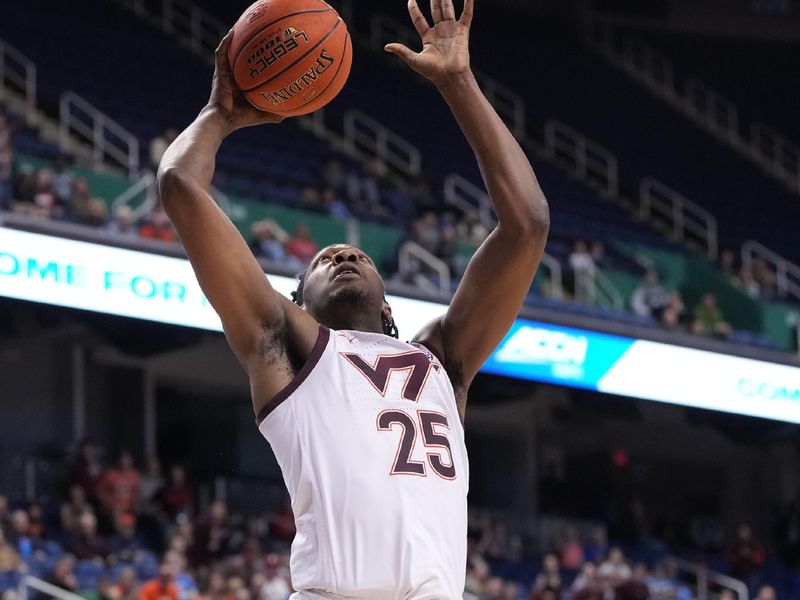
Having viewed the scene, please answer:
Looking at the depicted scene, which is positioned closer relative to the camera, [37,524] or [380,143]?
[37,524]

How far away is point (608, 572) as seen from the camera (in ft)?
47.0

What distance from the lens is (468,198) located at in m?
19.2

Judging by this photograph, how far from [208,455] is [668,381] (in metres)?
5.21

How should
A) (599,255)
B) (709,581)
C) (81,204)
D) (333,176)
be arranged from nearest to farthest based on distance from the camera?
(81,204) → (709,581) → (333,176) → (599,255)

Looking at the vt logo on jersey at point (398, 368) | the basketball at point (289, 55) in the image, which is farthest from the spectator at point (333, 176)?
the vt logo on jersey at point (398, 368)

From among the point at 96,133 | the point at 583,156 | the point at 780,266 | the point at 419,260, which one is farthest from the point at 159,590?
the point at 583,156

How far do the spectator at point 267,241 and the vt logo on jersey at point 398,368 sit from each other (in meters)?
10.4

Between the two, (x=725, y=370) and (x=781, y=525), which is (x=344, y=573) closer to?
(x=725, y=370)

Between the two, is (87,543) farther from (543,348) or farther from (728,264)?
(728,264)

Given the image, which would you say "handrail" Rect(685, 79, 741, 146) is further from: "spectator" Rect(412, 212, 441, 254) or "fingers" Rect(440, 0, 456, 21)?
"fingers" Rect(440, 0, 456, 21)

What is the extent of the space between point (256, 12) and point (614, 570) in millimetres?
11278

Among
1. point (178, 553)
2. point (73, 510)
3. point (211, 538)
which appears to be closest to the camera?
point (178, 553)

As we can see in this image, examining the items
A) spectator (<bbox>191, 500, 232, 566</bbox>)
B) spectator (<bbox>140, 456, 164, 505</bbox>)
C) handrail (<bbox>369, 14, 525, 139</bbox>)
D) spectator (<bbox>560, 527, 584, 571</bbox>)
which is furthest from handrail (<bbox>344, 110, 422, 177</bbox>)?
spectator (<bbox>191, 500, 232, 566</bbox>)

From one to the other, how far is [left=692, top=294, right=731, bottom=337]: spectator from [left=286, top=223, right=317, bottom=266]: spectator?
4.73 meters
